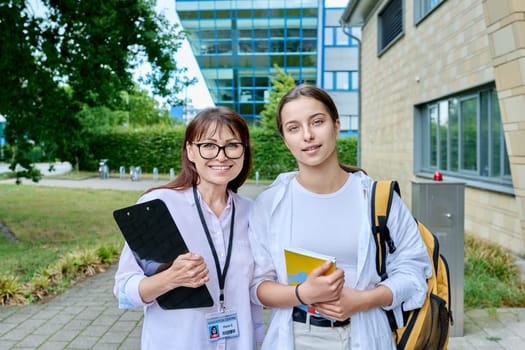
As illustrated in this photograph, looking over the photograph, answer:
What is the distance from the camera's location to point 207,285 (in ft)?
6.84

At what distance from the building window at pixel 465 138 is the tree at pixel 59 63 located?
6.40 metres

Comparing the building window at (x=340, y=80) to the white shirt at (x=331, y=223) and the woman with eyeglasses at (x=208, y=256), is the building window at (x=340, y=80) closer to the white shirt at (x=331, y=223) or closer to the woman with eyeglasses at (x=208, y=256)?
the woman with eyeglasses at (x=208, y=256)

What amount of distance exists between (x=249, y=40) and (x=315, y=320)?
4690 centimetres

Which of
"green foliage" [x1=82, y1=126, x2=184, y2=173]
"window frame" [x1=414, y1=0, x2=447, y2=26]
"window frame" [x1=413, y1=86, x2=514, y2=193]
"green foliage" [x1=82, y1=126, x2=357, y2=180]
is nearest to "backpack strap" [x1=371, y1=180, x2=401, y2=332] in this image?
"window frame" [x1=413, y1=86, x2=514, y2=193]

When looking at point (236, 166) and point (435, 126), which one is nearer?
point (236, 166)

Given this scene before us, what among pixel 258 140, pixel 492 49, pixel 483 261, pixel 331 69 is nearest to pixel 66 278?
pixel 483 261

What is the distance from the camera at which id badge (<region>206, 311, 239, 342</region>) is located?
2.04m

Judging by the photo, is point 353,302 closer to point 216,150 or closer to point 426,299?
point 426,299

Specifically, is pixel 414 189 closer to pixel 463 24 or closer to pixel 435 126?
pixel 463 24

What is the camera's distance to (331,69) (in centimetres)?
4544

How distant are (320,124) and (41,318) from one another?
4581 mm

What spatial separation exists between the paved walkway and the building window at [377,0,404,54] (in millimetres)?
10496

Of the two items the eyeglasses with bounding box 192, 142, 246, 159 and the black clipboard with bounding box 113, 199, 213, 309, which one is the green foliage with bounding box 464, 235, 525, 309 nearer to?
the eyeglasses with bounding box 192, 142, 246, 159

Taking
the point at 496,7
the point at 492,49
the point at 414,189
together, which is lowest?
the point at 414,189
